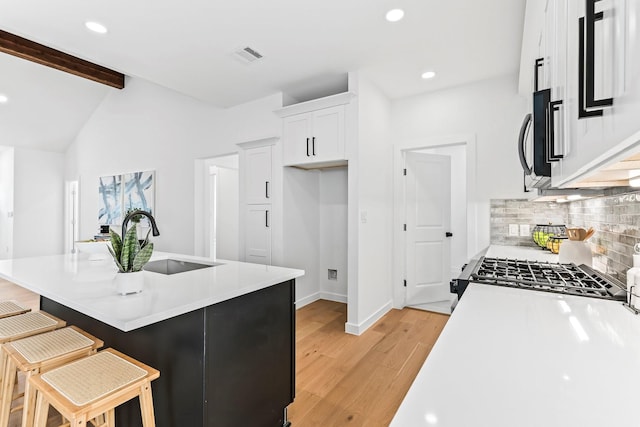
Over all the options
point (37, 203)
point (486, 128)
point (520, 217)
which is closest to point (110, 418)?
point (520, 217)

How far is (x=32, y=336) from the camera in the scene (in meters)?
1.57

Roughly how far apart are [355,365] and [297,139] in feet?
7.83

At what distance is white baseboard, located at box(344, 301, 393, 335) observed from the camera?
3062 mm

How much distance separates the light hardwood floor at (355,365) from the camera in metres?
1.90

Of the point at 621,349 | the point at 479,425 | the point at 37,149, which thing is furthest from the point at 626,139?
the point at 37,149

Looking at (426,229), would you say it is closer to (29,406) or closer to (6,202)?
(29,406)

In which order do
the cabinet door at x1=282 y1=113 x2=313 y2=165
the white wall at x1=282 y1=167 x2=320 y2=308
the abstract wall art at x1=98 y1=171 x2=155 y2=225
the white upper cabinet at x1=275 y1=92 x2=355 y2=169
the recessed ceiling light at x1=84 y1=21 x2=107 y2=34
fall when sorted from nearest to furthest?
1. the recessed ceiling light at x1=84 y1=21 x2=107 y2=34
2. the white upper cabinet at x1=275 y1=92 x2=355 y2=169
3. the cabinet door at x1=282 y1=113 x2=313 y2=165
4. the white wall at x1=282 y1=167 x2=320 y2=308
5. the abstract wall art at x1=98 y1=171 x2=155 y2=225

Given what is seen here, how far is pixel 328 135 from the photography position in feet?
10.7

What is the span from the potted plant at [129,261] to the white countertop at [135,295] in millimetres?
44

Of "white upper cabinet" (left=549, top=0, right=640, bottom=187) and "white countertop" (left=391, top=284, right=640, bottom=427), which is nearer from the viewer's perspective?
"white upper cabinet" (left=549, top=0, right=640, bottom=187)

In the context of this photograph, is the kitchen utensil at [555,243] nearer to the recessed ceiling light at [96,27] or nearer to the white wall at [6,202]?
the recessed ceiling light at [96,27]

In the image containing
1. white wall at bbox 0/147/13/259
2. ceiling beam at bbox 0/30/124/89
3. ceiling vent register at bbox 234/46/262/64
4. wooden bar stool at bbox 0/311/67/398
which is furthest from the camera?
white wall at bbox 0/147/13/259

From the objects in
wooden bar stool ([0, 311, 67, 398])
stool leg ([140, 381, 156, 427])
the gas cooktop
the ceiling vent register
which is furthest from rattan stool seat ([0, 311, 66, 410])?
the ceiling vent register

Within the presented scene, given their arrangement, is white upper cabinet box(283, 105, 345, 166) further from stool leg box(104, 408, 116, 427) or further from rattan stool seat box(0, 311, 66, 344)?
stool leg box(104, 408, 116, 427)
